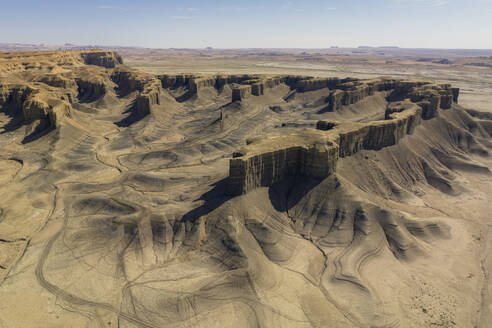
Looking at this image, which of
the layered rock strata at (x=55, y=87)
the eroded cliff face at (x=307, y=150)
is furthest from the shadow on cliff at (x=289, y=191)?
the layered rock strata at (x=55, y=87)

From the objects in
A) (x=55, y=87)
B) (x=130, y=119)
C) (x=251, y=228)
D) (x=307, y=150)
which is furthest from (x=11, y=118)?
(x=307, y=150)

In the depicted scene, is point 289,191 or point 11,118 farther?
point 11,118

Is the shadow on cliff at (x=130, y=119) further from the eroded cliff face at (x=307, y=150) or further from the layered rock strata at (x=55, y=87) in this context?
the eroded cliff face at (x=307, y=150)

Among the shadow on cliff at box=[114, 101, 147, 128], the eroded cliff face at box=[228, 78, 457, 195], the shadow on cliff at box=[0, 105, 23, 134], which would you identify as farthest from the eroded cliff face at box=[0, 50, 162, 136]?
the eroded cliff face at box=[228, 78, 457, 195]

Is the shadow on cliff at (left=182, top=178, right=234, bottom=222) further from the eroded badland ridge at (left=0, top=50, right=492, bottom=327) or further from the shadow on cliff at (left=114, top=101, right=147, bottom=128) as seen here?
the shadow on cliff at (left=114, top=101, right=147, bottom=128)

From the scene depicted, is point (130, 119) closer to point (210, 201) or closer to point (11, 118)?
point (11, 118)

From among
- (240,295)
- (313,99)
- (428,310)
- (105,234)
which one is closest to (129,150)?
(105,234)
